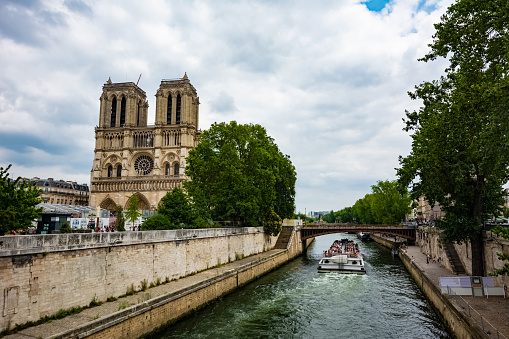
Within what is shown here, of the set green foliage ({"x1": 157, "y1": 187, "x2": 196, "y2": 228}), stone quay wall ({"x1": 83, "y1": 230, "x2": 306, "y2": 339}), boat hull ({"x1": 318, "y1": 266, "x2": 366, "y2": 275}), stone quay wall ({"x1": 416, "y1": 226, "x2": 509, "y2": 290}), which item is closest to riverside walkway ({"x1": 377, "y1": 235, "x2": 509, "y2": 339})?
stone quay wall ({"x1": 416, "y1": 226, "x2": 509, "y2": 290})

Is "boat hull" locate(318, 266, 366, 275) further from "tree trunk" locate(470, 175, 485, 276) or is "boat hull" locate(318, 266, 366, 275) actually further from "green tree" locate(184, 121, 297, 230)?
"tree trunk" locate(470, 175, 485, 276)

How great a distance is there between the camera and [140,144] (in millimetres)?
78375

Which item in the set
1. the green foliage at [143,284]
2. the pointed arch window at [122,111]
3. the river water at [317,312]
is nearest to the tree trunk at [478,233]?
the river water at [317,312]

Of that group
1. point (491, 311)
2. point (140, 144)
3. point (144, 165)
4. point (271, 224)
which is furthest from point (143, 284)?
point (140, 144)

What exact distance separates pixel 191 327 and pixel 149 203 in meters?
59.5

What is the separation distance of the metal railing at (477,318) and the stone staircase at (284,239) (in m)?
27.6

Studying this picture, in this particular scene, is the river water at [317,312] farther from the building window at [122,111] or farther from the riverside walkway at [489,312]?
the building window at [122,111]

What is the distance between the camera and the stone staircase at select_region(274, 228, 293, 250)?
44.1 m

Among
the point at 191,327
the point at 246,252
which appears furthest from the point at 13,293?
the point at 246,252

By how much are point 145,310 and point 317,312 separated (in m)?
9.83

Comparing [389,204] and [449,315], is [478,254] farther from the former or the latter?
[389,204]

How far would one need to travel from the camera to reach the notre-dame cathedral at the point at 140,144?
241ft

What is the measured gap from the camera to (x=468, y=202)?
19156 mm

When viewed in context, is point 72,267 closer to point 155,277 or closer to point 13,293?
point 13,293
